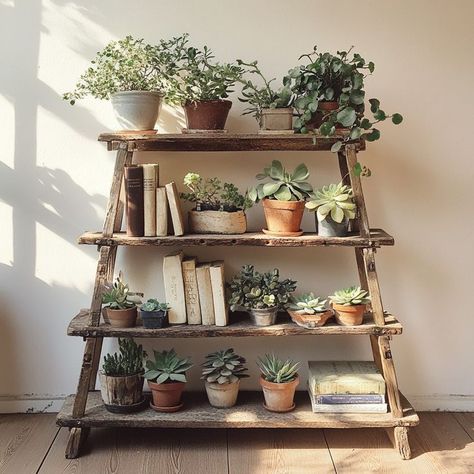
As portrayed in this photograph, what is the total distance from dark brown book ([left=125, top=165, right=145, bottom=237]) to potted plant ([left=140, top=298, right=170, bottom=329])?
0.89ft

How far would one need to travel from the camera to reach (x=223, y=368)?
2.68 meters

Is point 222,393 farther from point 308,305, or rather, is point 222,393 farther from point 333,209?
point 333,209

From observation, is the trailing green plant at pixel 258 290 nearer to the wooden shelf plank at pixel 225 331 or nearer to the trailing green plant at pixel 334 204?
the wooden shelf plank at pixel 225 331

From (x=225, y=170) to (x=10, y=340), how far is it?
45.5 inches

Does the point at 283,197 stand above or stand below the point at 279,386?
above

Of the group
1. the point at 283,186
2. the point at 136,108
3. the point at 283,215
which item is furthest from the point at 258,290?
the point at 136,108

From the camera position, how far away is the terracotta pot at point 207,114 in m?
2.60

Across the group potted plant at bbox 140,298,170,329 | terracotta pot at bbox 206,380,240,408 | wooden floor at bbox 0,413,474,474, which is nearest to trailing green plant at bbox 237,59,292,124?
potted plant at bbox 140,298,170,329

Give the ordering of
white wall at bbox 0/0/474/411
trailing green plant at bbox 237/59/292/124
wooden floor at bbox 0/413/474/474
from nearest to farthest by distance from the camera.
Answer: wooden floor at bbox 0/413/474/474, trailing green plant at bbox 237/59/292/124, white wall at bbox 0/0/474/411

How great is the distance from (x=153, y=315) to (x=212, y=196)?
0.52 m

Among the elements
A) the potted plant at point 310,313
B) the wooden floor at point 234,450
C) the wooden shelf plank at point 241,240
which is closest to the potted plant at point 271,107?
the wooden shelf plank at point 241,240

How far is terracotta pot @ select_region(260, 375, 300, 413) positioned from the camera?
8.63 ft

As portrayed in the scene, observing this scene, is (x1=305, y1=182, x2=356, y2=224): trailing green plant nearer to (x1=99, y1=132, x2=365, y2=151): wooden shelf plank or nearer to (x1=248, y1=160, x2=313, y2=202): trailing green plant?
(x1=248, y1=160, x2=313, y2=202): trailing green plant

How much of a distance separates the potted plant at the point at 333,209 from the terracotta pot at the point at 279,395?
59 cm
